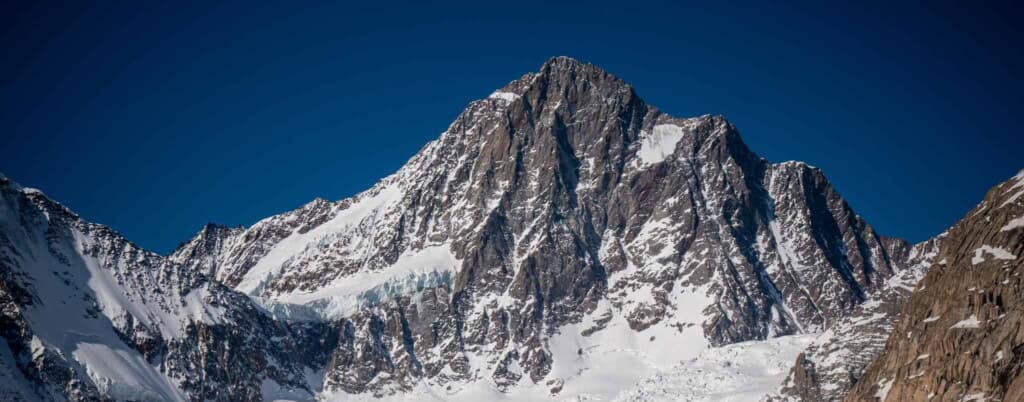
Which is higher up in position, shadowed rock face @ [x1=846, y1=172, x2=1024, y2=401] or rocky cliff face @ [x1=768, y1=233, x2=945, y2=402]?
rocky cliff face @ [x1=768, y1=233, x2=945, y2=402]

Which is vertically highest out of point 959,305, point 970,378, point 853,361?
point 853,361

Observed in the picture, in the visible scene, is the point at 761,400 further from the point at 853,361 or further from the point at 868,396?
the point at 868,396

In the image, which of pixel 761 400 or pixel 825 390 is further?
pixel 761 400

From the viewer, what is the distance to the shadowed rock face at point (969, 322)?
89938mm

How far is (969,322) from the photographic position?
94.4 m

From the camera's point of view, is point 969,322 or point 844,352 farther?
point 844,352

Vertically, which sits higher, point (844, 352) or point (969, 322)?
point (844, 352)

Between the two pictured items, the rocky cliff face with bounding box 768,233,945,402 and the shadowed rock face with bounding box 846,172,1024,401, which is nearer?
the shadowed rock face with bounding box 846,172,1024,401

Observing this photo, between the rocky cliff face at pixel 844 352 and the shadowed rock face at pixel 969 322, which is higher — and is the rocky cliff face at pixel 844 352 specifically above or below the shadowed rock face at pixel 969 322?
above

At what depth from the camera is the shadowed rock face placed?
89938mm

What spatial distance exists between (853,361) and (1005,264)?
256 feet

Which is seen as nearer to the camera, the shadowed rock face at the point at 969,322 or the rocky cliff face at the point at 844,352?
the shadowed rock face at the point at 969,322

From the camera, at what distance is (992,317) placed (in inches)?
3656

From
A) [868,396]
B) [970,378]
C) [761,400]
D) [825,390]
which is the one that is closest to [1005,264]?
[970,378]
